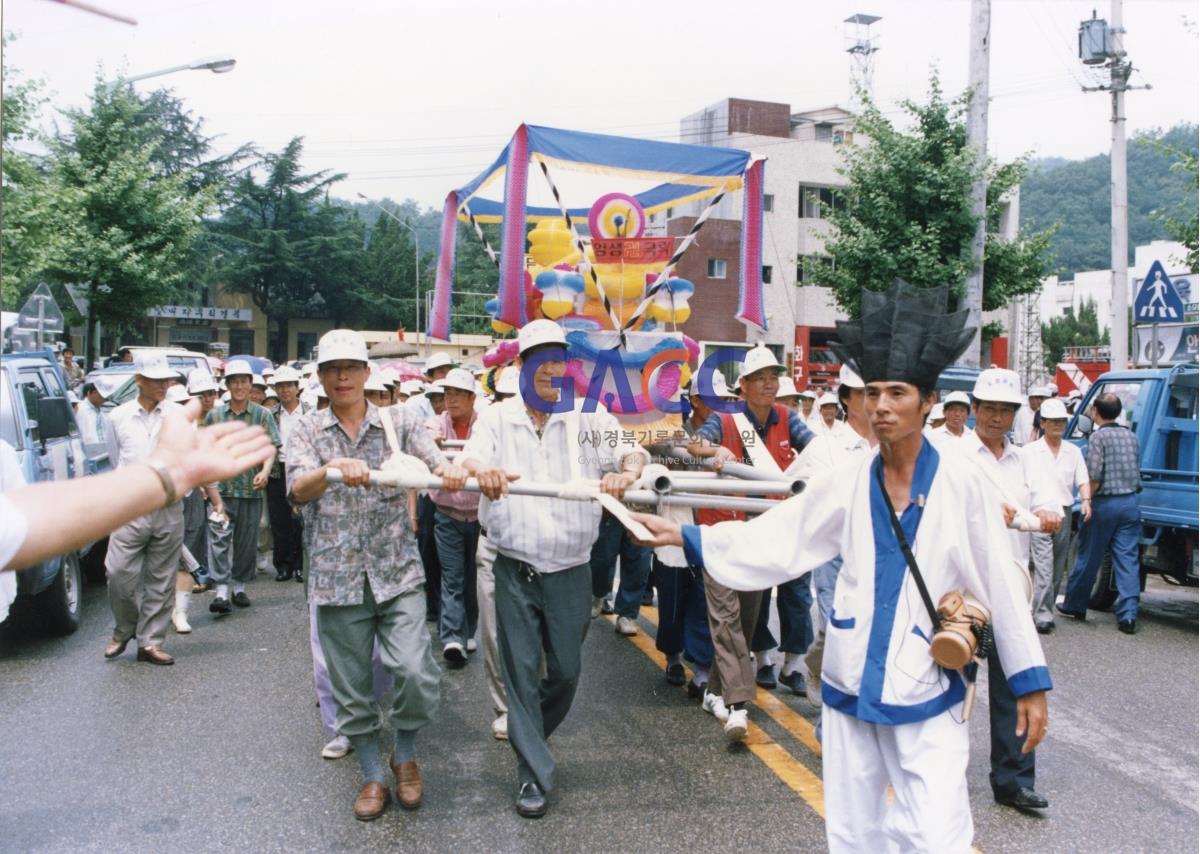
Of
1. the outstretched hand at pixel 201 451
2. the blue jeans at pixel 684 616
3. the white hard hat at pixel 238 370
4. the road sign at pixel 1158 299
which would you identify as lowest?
the blue jeans at pixel 684 616

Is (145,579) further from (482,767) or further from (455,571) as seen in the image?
(482,767)

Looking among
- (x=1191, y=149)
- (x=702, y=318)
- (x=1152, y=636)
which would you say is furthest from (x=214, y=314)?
(x=1152, y=636)

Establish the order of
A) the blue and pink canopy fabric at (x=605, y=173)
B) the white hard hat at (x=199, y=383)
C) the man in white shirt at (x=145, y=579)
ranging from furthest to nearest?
the white hard hat at (x=199, y=383) → the blue and pink canopy fabric at (x=605, y=173) → the man in white shirt at (x=145, y=579)

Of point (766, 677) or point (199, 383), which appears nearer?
point (766, 677)

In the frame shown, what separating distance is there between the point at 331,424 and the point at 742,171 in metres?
4.76

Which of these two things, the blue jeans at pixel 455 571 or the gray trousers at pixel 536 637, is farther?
the blue jeans at pixel 455 571

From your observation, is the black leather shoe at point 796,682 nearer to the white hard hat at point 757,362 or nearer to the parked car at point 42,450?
the white hard hat at point 757,362

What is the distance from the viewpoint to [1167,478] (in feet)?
30.3

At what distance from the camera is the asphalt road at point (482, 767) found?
171 inches

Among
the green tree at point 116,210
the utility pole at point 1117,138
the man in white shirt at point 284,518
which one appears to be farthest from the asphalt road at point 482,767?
the green tree at point 116,210

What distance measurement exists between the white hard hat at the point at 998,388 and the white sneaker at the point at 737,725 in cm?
231

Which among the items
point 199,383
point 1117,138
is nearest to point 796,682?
point 199,383

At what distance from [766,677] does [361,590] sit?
3.08m

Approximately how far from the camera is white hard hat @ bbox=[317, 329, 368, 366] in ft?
15.2
